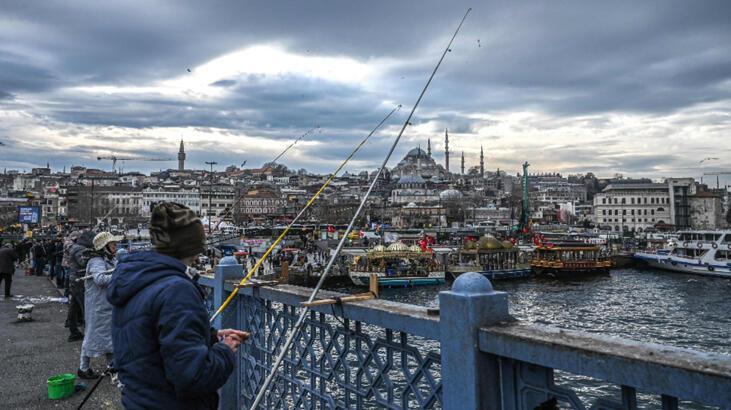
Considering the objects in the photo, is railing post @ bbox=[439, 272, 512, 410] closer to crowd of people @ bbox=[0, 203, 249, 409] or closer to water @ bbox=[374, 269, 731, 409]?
crowd of people @ bbox=[0, 203, 249, 409]

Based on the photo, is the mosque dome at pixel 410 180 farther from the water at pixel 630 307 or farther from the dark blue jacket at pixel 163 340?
the dark blue jacket at pixel 163 340

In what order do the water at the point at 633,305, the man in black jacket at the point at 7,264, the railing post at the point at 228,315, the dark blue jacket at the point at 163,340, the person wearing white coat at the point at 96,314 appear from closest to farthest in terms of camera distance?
the dark blue jacket at the point at 163,340 < the railing post at the point at 228,315 < the person wearing white coat at the point at 96,314 < the man in black jacket at the point at 7,264 < the water at the point at 633,305

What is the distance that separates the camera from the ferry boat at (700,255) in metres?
39.3

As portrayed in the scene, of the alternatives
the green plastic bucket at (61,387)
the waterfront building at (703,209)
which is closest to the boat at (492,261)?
the green plastic bucket at (61,387)

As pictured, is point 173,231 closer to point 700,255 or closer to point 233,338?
point 233,338

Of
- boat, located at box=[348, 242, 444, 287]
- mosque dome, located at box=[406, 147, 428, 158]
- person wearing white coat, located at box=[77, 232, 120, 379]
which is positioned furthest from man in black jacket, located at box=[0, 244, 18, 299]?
mosque dome, located at box=[406, 147, 428, 158]

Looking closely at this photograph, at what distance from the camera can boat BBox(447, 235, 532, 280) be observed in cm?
3933

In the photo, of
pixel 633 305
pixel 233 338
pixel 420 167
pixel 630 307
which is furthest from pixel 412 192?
pixel 233 338

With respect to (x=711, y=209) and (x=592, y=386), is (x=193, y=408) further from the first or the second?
(x=711, y=209)

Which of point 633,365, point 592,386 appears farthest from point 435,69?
point 592,386

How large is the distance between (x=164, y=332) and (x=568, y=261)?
146 feet

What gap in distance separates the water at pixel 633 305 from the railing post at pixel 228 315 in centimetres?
1165

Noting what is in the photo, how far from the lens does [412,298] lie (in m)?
28.4

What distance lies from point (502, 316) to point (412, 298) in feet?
89.1
